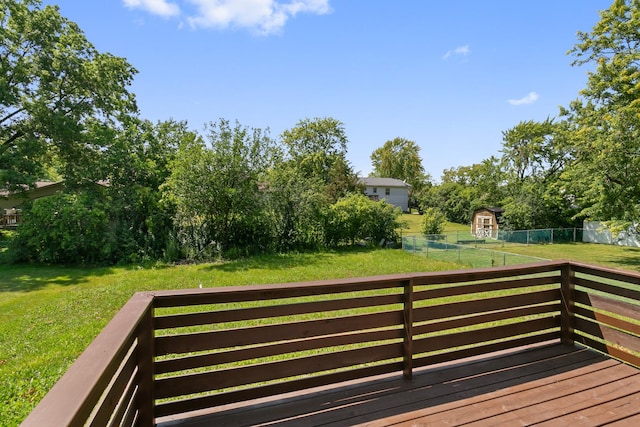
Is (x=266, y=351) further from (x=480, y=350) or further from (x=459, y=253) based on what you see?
(x=459, y=253)

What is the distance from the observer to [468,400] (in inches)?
88.5

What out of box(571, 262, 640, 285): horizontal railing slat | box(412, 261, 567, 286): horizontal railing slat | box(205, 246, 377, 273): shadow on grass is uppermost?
box(412, 261, 567, 286): horizontal railing slat

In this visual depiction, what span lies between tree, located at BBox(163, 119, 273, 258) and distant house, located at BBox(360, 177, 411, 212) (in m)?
29.5

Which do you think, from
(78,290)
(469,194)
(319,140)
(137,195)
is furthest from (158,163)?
(469,194)

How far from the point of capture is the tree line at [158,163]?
11156mm

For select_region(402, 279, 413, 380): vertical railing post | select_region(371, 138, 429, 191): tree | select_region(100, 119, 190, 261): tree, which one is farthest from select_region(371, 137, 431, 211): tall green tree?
select_region(402, 279, 413, 380): vertical railing post

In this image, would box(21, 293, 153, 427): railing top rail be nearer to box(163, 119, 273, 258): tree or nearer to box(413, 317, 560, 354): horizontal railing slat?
box(413, 317, 560, 354): horizontal railing slat

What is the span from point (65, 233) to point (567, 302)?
13057mm

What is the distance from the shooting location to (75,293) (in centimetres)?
725

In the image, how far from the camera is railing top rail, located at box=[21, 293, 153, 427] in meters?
0.77

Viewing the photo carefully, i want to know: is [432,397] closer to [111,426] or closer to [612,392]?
[612,392]

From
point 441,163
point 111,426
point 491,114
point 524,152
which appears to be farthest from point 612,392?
point 441,163

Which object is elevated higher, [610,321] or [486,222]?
[486,222]

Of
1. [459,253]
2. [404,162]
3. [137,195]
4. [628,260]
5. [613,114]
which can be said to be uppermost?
[404,162]
